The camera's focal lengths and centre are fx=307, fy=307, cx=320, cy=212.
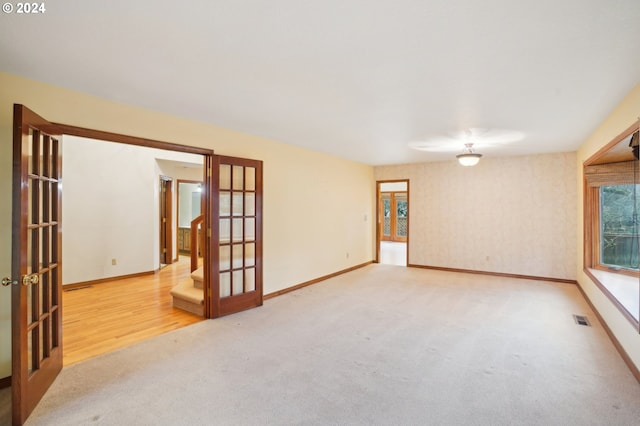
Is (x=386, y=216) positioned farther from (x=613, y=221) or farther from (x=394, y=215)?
(x=613, y=221)

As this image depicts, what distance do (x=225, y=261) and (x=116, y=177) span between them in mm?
3598

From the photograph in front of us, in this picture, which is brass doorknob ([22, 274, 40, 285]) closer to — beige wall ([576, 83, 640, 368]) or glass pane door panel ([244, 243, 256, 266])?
glass pane door panel ([244, 243, 256, 266])

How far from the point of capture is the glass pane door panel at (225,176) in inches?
158

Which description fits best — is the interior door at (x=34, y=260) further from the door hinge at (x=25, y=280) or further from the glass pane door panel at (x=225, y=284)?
the glass pane door panel at (x=225, y=284)

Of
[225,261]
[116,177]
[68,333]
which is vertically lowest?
[68,333]

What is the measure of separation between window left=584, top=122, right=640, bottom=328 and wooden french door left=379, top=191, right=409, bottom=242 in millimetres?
8001

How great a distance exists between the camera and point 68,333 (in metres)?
3.49

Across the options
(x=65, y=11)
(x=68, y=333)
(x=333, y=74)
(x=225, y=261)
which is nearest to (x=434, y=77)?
(x=333, y=74)

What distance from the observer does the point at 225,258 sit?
161 inches

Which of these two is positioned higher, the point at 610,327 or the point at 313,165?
the point at 313,165

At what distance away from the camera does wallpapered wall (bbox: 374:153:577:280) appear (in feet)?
18.7

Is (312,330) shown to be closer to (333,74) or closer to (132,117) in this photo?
(333,74)

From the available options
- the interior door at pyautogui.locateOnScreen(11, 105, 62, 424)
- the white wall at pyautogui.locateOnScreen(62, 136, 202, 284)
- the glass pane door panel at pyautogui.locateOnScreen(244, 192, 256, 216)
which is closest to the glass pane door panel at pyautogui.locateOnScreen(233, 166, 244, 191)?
the glass pane door panel at pyautogui.locateOnScreen(244, 192, 256, 216)

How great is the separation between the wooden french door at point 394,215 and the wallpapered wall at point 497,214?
5.49 meters
